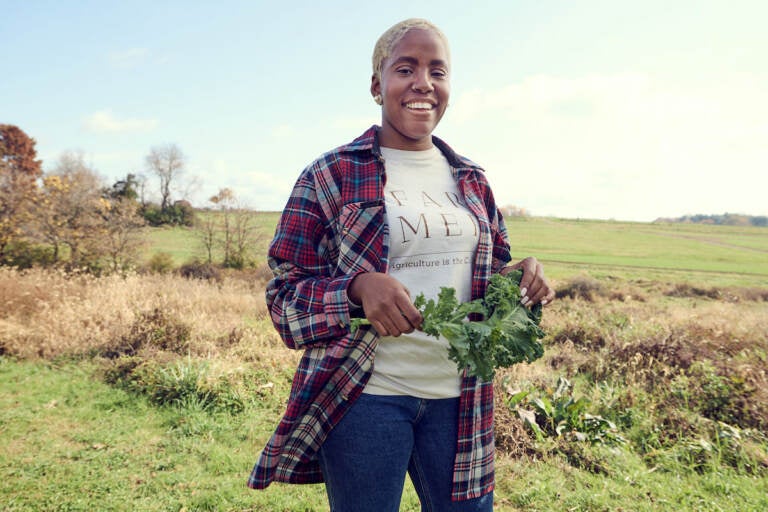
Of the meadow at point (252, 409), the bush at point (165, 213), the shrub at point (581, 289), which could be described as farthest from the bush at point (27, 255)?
the shrub at point (581, 289)

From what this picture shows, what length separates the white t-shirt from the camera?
1.89 m

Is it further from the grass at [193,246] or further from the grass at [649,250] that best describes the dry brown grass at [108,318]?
the grass at [649,250]

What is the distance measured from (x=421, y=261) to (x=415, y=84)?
0.75 m

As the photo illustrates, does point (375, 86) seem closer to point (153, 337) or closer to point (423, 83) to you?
point (423, 83)

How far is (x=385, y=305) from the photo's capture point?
1.61 metres

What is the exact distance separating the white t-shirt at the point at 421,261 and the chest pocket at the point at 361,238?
0.18ft

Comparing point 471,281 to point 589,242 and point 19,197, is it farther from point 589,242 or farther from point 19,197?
point 589,242

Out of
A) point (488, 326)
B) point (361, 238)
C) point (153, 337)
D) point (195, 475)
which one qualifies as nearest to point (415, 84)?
point (361, 238)

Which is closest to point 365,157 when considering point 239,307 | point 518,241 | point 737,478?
point 737,478

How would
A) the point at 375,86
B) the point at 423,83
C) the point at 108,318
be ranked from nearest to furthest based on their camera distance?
the point at 423,83
the point at 375,86
the point at 108,318

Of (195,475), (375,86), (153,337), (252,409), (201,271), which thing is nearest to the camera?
(375,86)

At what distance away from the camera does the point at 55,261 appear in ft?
49.1

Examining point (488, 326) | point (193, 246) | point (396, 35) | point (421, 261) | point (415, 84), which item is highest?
point (396, 35)

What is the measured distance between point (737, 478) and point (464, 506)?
4422 mm
